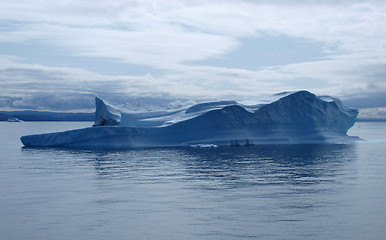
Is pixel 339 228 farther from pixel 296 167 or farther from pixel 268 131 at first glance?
pixel 268 131

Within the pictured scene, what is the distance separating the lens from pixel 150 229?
7.43 metres

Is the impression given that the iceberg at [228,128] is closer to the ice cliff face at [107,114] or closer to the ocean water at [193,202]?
the ice cliff face at [107,114]

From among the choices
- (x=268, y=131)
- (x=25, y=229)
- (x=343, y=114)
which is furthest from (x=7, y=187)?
(x=343, y=114)

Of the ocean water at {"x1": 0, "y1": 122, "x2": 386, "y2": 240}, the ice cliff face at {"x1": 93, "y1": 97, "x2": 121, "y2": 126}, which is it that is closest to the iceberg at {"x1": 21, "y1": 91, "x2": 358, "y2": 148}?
the ice cliff face at {"x1": 93, "y1": 97, "x2": 121, "y2": 126}

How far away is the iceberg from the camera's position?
1065 inches

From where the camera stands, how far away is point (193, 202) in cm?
952

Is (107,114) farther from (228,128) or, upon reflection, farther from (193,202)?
(193,202)

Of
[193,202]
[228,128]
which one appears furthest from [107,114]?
[193,202]

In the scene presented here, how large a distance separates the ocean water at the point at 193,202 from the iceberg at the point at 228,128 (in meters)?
10.6

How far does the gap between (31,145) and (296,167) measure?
68.3 ft

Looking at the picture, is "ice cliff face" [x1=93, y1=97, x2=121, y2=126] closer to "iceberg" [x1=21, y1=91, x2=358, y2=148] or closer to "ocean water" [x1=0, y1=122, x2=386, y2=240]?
"iceberg" [x1=21, y1=91, x2=358, y2=148]

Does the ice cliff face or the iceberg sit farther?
the ice cliff face

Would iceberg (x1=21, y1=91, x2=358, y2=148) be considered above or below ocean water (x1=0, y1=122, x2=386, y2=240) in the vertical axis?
above

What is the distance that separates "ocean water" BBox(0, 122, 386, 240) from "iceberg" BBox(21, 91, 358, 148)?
416 inches
